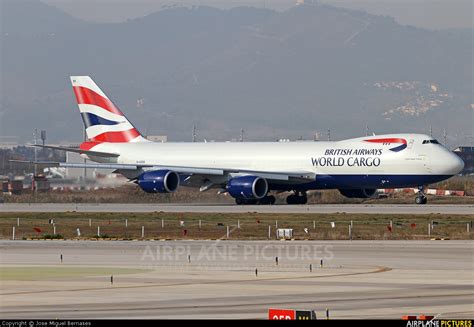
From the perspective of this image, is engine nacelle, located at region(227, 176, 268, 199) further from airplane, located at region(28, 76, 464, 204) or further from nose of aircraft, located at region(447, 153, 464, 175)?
nose of aircraft, located at region(447, 153, 464, 175)

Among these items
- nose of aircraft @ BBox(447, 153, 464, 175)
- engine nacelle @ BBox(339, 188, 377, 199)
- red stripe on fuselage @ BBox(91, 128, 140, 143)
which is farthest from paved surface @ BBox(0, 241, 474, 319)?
red stripe on fuselage @ BBox(91, 128, 140, 143)

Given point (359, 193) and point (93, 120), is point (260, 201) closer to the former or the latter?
point (359, 193)

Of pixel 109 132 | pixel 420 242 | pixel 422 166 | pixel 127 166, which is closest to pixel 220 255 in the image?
pixel 420 242

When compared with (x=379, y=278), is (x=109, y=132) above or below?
above

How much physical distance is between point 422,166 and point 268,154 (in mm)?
11513

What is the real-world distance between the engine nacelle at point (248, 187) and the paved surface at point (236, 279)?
3166 centimetres

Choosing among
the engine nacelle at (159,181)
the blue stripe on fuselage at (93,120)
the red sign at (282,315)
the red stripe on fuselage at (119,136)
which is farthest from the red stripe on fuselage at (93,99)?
the red sign at (282,315)

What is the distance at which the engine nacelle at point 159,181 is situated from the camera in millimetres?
87688

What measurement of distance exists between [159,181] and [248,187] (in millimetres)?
6148

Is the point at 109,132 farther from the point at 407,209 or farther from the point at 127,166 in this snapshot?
the point at 407,209

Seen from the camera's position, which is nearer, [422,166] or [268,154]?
[422,166]

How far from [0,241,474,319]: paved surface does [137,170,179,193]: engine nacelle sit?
1291 inches

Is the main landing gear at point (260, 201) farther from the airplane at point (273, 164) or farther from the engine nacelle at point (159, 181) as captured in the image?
the engine nacelle at point (159, 181)

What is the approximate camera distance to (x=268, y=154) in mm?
Answer: 90250
